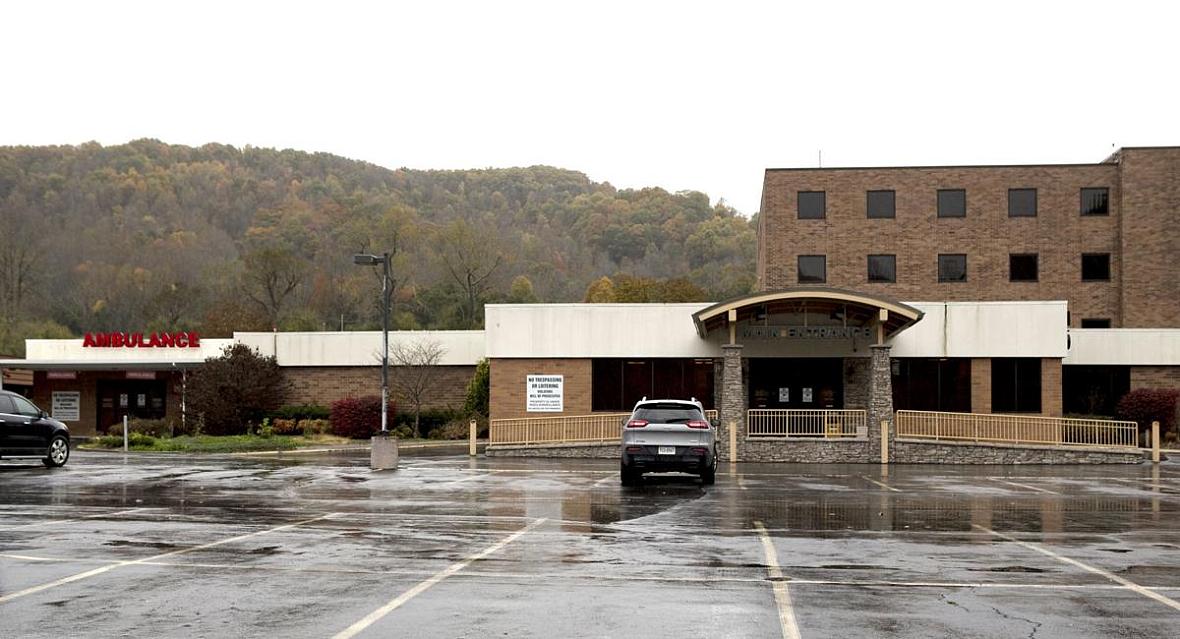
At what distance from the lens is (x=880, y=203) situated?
51250 mm

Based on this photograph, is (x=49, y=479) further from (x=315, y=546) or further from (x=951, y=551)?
(x=951, y=551)

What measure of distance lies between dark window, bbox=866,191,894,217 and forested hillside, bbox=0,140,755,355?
25.0 m

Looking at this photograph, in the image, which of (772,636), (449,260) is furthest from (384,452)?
(449,260)

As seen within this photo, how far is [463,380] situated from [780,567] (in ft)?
120

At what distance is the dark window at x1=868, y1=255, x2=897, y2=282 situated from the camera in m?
50.9

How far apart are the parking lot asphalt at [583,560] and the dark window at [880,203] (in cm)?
2902

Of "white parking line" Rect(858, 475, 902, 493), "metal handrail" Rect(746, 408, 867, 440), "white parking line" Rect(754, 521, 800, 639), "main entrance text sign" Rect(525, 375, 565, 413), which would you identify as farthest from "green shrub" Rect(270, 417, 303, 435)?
"white parking line" Rect(754, 521, 800, 639)

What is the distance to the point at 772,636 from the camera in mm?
8414

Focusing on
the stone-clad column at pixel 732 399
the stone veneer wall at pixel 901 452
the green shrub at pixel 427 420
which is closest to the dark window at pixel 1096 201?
the stone veneer wall at pixel 901 452

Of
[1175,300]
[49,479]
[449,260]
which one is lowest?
[49,479]

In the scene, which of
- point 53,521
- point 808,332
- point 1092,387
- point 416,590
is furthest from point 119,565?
point 1092,387

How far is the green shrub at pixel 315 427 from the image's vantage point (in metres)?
45.5

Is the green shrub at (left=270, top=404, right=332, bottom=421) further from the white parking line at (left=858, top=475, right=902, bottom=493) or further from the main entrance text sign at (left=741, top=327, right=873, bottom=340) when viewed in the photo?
the white parking line at (left=858, top=475, right=902, bottom=493)

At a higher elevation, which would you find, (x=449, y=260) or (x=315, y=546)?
(x=449, y=260)
